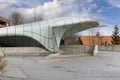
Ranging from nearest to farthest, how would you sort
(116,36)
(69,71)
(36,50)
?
(69,71) → (36,50) → (116,36)

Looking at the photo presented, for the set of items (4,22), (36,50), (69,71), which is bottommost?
(69,71)

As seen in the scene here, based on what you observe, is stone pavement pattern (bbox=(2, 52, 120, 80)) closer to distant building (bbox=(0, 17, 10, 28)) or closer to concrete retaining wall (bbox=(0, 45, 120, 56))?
concrete retaining wall (bbox=(0, 45, 120, 56))

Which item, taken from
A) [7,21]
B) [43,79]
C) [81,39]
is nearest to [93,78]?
[43,79]

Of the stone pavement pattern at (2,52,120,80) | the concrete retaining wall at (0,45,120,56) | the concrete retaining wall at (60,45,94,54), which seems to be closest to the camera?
the stone pavement pattern at (2,52,120,80)

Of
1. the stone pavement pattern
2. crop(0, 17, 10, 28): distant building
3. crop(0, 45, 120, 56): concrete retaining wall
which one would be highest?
crop(0, 17, 10, 28): distant building

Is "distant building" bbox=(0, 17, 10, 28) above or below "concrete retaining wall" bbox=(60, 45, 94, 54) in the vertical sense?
above

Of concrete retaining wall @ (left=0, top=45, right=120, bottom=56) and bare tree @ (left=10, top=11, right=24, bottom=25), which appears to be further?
bare tree @ (left=10, top=11, right=24, bottom=25)

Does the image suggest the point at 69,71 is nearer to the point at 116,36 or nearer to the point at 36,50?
the point at 36,50

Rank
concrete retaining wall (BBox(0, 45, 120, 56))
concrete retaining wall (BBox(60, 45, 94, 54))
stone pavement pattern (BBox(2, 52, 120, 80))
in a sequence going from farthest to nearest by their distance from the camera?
concrete retaining wall (BBox(60, 45, 94, 54)) → concrete retaining wall (BBox(0, 45, 120, 56)) → stone pavement pattern (BBox(2, 52, 120, 80))

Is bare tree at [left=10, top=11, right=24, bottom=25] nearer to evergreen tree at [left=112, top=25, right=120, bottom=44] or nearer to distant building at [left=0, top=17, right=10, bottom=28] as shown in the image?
distant building at [left=0, top=17, right=10, bottom=28]

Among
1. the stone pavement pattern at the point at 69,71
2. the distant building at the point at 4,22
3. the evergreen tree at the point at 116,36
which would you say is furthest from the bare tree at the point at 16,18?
the stone pavement pattern at the point at 69,71

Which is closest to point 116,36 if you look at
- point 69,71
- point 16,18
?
point 16,18

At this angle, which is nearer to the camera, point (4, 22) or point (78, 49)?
point (78, 49)

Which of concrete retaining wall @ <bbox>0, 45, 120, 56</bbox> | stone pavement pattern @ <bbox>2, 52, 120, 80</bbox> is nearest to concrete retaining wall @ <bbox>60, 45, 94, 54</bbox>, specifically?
concrete retaining wall @ <bbox>0, 45, 120, 56</bbox>
